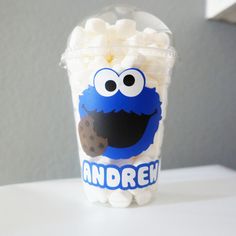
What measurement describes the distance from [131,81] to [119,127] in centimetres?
6

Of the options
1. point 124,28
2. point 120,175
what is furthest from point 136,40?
point 120,175

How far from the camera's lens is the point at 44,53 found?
1.77 ft

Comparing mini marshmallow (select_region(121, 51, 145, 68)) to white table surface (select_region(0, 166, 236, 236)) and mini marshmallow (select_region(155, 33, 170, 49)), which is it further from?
white table surface (select_region(0, 166, 236, 236))

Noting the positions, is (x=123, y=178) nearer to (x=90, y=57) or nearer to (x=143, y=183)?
(x=143, y=183)

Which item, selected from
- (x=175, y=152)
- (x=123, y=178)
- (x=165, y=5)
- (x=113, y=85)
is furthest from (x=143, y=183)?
(x=165, y=5)

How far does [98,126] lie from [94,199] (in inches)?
4.1

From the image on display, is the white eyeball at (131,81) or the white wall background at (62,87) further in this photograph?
the white wall background at (62,87)

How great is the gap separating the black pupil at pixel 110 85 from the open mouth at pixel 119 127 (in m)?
0.03

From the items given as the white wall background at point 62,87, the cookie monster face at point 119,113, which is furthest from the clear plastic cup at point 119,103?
the white wall background at point 62,87

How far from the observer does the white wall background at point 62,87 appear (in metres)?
0.53

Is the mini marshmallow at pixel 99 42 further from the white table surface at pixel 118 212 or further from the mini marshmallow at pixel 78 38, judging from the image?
the white table surface at pixel 118 212

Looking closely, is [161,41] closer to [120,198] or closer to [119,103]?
[119,103]

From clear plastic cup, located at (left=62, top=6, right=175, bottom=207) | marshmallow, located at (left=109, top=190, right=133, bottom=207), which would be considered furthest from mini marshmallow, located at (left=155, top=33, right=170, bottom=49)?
marshmallow, located at (left=109, top=190, right=133, bottom=207)

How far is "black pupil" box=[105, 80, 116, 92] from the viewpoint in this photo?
0.36 metres
